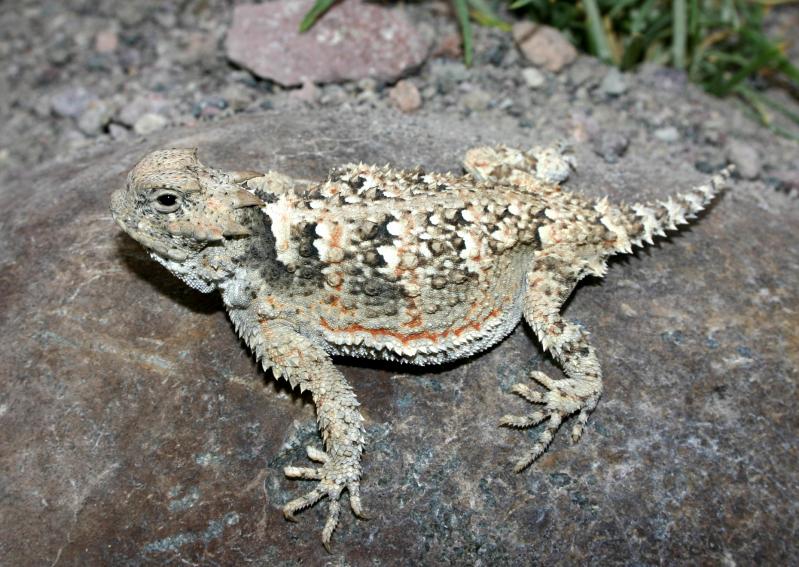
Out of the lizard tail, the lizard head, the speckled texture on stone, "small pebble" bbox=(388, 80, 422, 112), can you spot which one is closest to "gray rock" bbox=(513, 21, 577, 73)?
"small pebble" bbox=(388, 80, 422, 112)

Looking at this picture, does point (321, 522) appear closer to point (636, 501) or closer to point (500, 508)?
point (500, 508)

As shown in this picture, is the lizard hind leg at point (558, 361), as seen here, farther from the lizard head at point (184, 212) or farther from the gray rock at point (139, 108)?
the gray rock at point (139, 108)

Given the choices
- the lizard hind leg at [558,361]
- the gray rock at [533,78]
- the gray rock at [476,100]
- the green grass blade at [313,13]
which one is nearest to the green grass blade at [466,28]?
the gray rock at [476,100]

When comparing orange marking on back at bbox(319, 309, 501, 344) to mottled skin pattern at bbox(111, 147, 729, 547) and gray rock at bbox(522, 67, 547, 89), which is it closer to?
mottled skin pattern at bbox(111, 147, 729, 547)

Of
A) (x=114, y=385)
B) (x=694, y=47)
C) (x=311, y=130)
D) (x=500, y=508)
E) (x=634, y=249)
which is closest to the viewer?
(x=500, y=508)

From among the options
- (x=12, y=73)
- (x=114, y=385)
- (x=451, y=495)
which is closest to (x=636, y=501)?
(x=451, y=495)

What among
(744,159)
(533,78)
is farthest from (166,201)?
(744,159)
